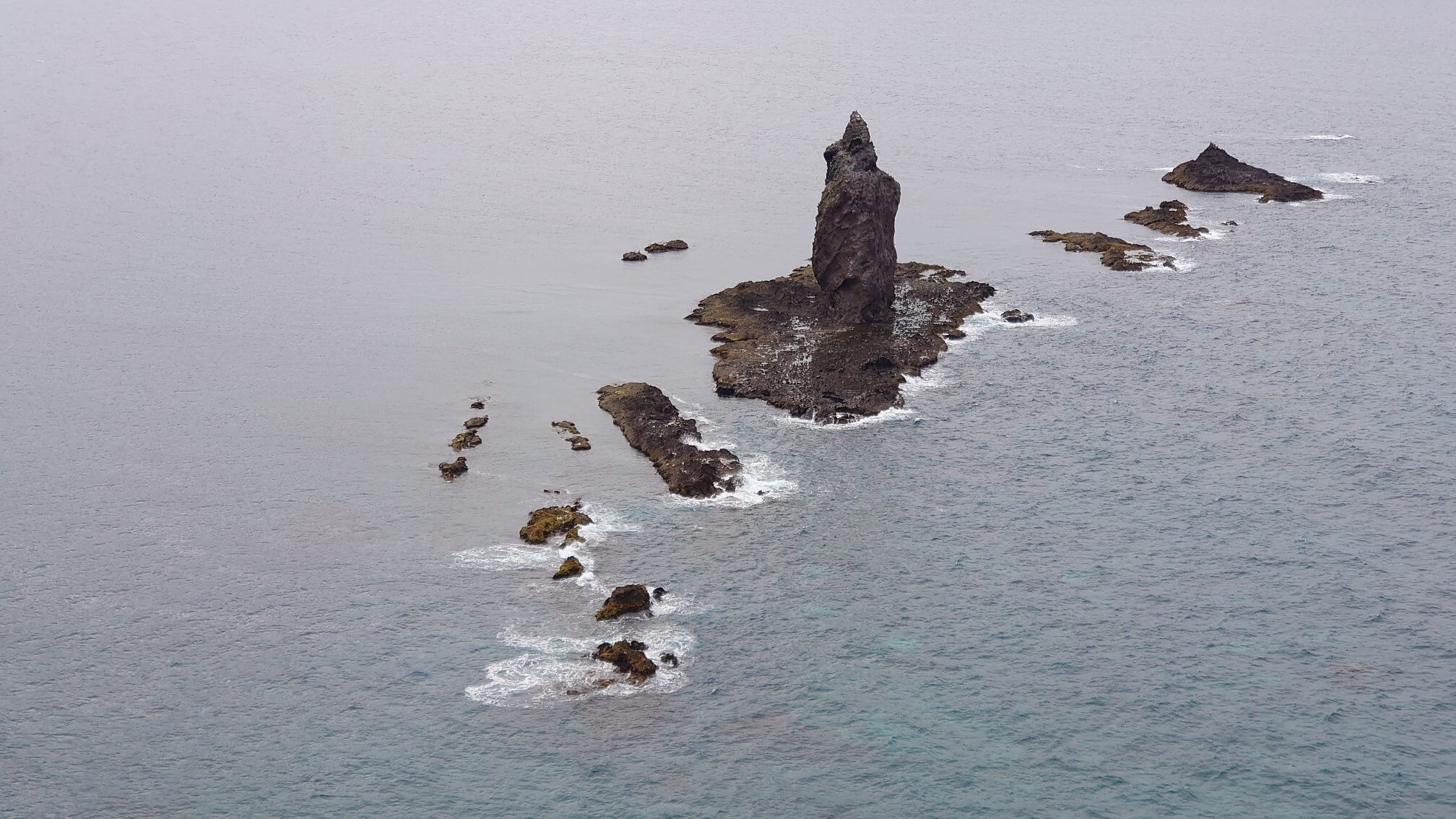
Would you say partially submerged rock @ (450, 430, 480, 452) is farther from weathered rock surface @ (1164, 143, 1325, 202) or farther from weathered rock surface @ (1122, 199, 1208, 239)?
weathered rock surface @ (1164, 143, 1325, 202)

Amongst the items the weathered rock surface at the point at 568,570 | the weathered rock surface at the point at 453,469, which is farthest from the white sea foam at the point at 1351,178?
the weathered rock surface at the point at 568,570

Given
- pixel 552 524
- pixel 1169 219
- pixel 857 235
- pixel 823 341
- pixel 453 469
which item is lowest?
pixel 552 524

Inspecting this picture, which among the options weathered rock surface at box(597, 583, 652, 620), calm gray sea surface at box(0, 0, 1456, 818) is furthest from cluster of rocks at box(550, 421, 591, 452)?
weathered rock surface at box(597, 583, 652, 620)

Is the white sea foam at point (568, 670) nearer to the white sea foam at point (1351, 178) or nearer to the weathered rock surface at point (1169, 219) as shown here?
the weathered rock surface at point (1169, 219)

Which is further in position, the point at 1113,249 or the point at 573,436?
the point at 1113,249

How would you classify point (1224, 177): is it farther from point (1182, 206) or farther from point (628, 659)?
point (628, 659)

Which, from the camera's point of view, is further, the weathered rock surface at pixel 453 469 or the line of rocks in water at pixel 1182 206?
the line of rocks in water at pixel 1182 206

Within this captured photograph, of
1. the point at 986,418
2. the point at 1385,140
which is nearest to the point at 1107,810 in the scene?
the point at 986,418

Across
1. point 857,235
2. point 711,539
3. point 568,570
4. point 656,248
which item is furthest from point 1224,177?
point 568,570
